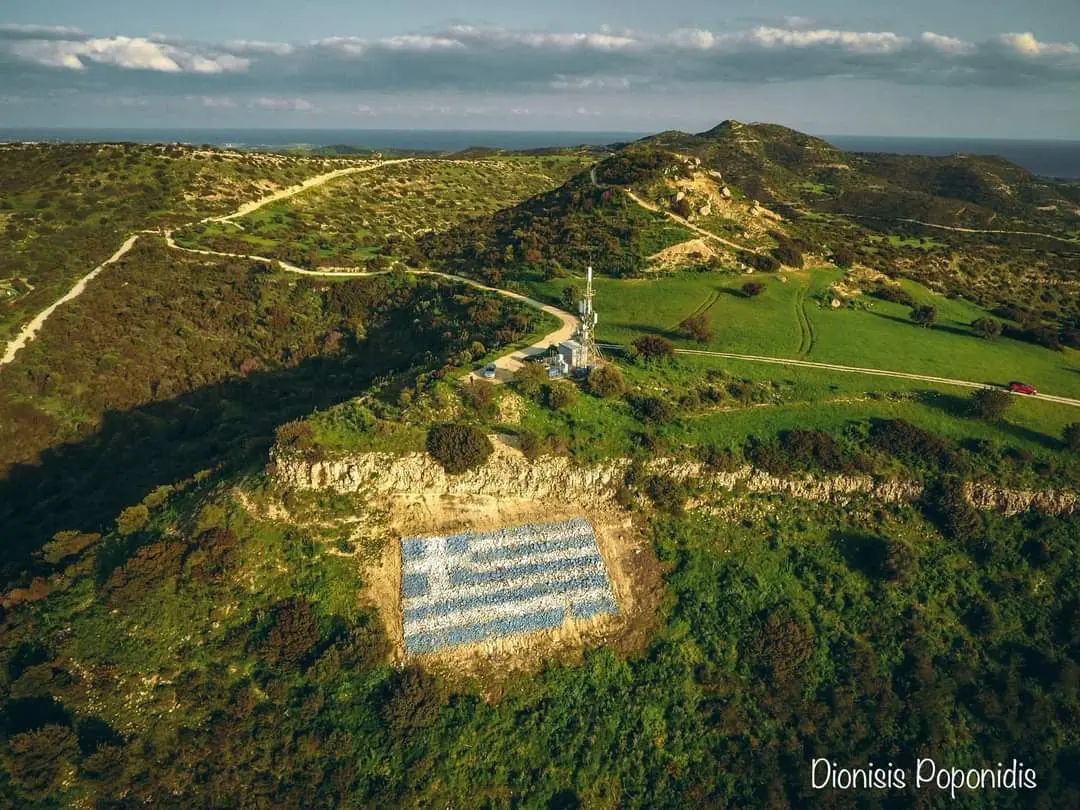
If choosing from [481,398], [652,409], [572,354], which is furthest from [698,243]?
[481,398]

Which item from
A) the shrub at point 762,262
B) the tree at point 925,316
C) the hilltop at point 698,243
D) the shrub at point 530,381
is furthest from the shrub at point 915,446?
the hilltop at point 698,243

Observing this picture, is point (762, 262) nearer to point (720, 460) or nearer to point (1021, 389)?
point (1021, 389)

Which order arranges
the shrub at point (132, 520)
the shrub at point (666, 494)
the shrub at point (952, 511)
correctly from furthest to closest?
the shrub at point (666, 494) < the shrub at point (952, 511) < the shrub at point (132, 520)

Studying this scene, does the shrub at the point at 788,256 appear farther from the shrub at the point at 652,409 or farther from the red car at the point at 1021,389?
the shrub at the point at 652,409

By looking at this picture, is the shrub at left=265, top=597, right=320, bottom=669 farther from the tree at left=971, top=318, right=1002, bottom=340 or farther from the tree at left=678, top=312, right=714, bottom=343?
the tree at left=971, top=318, right=1002, bottom=340

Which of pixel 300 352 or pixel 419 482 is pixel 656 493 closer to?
pixel 419 482
